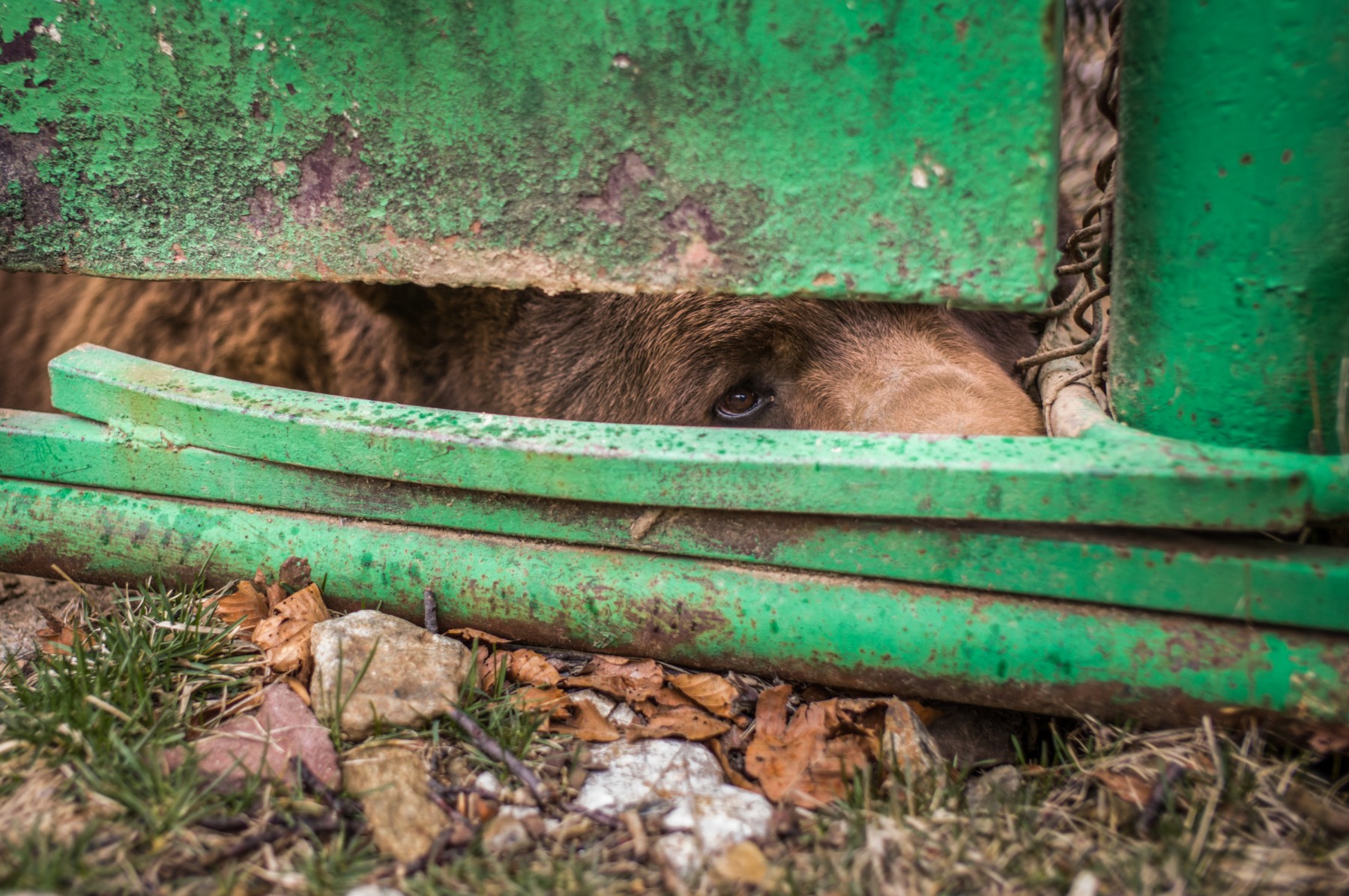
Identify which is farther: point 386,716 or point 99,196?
point 99,196

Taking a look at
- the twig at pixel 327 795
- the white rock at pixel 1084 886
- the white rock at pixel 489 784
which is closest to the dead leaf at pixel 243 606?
the twig at pixel 327 795

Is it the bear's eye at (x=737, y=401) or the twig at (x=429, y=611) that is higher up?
the bear's eye at (x=737, y=401)

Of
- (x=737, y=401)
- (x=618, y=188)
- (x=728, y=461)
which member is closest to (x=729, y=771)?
(x=728, y=461)

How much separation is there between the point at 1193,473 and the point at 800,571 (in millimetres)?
533

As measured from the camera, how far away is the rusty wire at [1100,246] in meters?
1.24

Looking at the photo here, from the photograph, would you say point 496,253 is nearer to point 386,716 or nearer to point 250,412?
point 250,412

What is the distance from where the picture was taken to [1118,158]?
1.19 meters

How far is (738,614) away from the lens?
1320 mm

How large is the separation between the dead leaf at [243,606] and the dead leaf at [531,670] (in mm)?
425

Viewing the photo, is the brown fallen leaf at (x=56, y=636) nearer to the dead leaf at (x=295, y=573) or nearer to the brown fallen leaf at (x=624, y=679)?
the dead leaf at (x=295, y=573)

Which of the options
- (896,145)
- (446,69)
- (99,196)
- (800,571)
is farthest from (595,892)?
(99,196)

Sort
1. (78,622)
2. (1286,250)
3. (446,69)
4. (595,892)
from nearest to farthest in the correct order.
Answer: (595,892) → (1286,250) → (446,69) → (78,622)

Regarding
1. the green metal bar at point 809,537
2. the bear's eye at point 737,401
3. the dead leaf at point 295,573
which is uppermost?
the bear's eye at point 737,401

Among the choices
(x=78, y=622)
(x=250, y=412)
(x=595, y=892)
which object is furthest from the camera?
(x=78, y=622)
